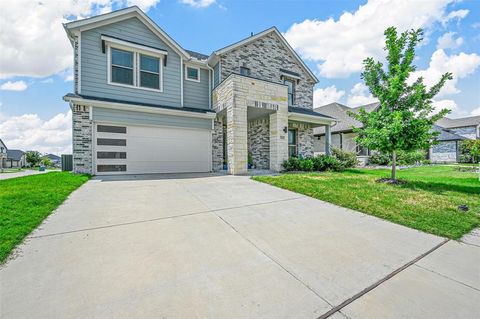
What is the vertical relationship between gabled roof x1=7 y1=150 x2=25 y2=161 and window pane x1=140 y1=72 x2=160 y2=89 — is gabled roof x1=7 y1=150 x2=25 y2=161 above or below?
below

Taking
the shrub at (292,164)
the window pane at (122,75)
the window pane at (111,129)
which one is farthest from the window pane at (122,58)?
the shrub at (292,164)

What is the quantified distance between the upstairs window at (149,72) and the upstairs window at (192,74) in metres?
1.52

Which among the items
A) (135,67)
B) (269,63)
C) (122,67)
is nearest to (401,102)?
(269,63)

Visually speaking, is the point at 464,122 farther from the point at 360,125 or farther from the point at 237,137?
the point at 237,137

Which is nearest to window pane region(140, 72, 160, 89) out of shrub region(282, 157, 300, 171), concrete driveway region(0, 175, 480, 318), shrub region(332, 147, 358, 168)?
shrub region(282, 157, 300, 171)

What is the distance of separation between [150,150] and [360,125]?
17272 millimetres

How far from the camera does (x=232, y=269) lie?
7.20 ft

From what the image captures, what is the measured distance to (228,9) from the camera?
9648mm

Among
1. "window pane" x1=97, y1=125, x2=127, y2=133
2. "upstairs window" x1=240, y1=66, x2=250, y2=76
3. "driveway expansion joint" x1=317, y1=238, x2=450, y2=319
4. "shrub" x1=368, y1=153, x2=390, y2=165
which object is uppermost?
"upstairs window" x1=240, y1=66, x2=250, y2=76

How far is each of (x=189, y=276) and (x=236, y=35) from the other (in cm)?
1380

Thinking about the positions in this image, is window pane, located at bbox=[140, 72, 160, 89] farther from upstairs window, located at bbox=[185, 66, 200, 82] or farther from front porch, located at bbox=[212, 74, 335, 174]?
front porch, located at bbox=[212, 74, 335, 174]

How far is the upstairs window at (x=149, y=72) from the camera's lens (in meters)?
10.1

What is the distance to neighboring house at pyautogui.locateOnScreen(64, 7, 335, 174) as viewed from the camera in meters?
8.77

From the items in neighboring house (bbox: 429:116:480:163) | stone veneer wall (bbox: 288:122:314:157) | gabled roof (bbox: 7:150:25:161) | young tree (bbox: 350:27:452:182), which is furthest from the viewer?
gabled roof (bbox: 7:150:25:161)
